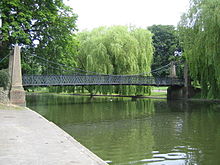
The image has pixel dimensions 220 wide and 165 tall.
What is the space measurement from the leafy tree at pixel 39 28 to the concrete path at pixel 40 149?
1252 centimetres

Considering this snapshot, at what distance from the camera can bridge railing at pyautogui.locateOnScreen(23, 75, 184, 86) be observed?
73.2 ft

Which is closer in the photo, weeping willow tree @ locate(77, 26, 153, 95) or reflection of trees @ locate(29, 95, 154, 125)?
reflection of trees @ locate(29, 95, 154, 125)

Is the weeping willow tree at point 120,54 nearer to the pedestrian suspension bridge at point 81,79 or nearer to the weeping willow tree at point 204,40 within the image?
the pedestrian suspension bridge at point 81,79

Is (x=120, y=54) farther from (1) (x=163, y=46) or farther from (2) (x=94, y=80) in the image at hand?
(1) (x=163, y=46)

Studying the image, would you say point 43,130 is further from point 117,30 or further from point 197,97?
point 197,97

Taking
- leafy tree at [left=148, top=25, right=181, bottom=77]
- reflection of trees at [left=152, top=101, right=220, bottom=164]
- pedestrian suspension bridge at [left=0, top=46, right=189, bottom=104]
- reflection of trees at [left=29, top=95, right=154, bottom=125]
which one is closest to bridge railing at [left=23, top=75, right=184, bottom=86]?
pedestrian suspension bridge at [left=0, top=46, right=189, bottom=104]

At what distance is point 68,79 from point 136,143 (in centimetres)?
1652

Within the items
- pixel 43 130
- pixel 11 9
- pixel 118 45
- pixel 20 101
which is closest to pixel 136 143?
pixel 43 130

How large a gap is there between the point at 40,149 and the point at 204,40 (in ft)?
56.3

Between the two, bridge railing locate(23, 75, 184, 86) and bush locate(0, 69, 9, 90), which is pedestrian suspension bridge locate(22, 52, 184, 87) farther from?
bush locate(0, 69, 9, 90)

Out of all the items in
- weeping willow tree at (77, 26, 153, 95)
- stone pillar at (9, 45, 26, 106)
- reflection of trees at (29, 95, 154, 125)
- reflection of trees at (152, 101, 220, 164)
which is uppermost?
weeping willow tree at (77, 26, 153, 95)

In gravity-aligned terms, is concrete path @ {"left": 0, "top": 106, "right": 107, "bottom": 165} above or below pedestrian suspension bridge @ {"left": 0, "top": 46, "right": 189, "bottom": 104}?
below

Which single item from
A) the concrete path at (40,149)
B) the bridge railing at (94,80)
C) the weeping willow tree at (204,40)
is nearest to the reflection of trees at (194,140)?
the concrete path at (40,149)

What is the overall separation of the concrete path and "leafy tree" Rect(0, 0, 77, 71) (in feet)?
41.1
